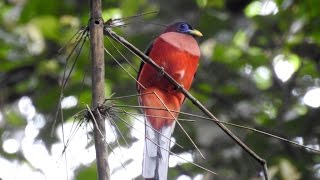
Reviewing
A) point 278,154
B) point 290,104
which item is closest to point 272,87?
point 290,104

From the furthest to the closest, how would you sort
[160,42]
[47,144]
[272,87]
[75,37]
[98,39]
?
[272,87]
[47,144]
[160,42]
[75,37]
[98,39]

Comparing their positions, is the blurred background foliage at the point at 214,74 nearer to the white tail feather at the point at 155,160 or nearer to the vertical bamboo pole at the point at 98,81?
the white tail feather at the point at 155,160

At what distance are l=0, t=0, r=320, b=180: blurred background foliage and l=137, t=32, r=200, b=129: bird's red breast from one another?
499 mm

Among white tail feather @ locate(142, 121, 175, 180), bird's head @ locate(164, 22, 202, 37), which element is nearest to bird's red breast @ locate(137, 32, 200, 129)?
bird's head @ locate(164, 22, 202, 37)

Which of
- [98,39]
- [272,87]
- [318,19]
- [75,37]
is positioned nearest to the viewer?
[98,39]

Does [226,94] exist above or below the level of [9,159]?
above

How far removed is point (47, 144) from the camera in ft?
10.5

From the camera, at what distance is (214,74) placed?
12.0 feet

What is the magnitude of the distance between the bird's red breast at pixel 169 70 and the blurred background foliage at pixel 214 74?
0.50 metres

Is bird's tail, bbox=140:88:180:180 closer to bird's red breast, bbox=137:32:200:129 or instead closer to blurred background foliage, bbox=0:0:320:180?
bird's red breast, bbox=137:32:200:129

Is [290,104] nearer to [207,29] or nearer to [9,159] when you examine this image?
[207,29]

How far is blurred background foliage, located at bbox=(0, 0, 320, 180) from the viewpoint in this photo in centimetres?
333

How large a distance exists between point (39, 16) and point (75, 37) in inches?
65.2

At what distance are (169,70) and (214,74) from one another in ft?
3.45
